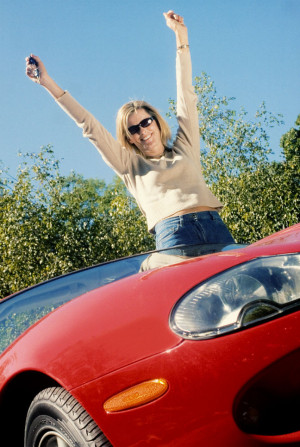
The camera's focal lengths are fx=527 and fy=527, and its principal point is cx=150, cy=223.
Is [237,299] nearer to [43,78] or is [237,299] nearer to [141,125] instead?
[141,125]

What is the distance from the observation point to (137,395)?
53.5 inches

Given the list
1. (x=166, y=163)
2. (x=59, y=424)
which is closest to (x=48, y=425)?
(x=59, y=424)

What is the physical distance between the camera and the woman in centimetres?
280

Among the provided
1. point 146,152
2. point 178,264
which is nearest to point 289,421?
point 178,264

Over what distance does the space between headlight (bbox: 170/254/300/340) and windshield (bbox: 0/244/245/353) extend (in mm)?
546

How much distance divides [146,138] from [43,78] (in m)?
0.68

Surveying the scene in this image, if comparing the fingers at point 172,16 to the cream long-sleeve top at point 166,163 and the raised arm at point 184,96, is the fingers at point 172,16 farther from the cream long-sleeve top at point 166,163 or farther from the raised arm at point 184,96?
the cream long-sleeve top at point 166,163

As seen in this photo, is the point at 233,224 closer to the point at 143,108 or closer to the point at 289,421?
the point at 143,108

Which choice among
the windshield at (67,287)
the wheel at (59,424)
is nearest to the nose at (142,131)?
the windshield at (67,287)

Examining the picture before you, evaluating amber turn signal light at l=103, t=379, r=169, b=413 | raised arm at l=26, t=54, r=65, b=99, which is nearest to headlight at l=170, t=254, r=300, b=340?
amber turn signal light at l=103, t=379, r=169, b=413

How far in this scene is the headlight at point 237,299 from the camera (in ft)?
4.44

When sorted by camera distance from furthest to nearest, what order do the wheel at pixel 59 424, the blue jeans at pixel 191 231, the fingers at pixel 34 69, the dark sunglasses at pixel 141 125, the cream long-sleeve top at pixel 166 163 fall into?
the dark sunglasses at pixel 141 125 < the fingers at pixel 34 69 < the cream long-sleeve top at pixel 166 163 < the blue jeans at pixel 191 231 < the wheel at pixel 59 424

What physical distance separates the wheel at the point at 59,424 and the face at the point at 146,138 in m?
1.80

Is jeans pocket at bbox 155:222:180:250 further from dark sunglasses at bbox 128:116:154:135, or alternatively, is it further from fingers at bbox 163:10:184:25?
fingers at bbox 163:10:184:25
